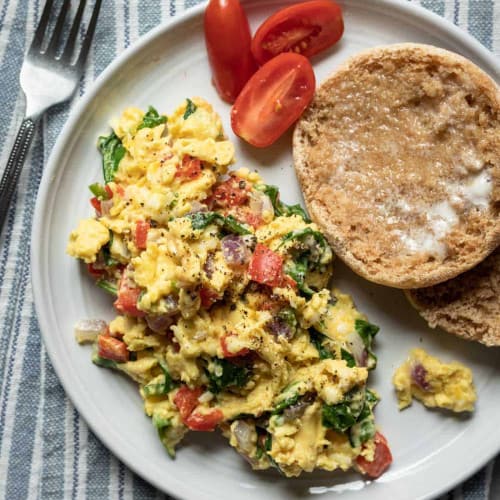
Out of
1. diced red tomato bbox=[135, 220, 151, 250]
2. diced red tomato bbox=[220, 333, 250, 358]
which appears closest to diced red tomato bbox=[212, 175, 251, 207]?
diced red tomato bbox=[135, 220, 151, 250]

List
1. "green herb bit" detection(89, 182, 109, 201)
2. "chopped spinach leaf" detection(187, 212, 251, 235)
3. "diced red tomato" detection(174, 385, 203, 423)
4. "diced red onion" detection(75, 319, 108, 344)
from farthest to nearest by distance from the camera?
"diced red onion" detection(75, 319, 108, 344), "green herb bit" detection(89, 182, 109, 201), "diced red tomato" detection(174, 385, 203, 423), "chopped spinach leaf" detection(187, 212, 251, 235)

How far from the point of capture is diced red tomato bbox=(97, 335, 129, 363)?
3195mm

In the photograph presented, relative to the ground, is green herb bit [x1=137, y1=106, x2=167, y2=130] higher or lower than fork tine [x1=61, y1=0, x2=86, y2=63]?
lower

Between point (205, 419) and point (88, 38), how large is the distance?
6.18ft

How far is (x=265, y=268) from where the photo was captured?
2955 millimetres

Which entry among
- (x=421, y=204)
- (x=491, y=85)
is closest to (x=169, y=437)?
(x=421, y=204)

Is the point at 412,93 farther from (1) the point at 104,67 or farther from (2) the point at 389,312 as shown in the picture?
(1) the point at 104,67

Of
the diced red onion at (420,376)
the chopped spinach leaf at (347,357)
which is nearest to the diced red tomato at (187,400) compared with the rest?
the chopped spinach leaf at (347,357)

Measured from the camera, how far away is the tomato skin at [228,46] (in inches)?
127

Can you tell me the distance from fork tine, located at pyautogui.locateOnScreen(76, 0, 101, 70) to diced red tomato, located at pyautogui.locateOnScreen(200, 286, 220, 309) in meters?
1.33

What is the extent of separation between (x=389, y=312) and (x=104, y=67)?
1.84 metres

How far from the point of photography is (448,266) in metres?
3.11

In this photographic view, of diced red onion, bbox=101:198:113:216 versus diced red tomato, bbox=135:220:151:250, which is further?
diced red onion, bbox=101:198:113:216

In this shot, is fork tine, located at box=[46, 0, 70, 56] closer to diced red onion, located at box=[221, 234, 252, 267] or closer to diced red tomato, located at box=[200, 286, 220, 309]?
diced red onion, located at box=[221, 234, 252, 267]
